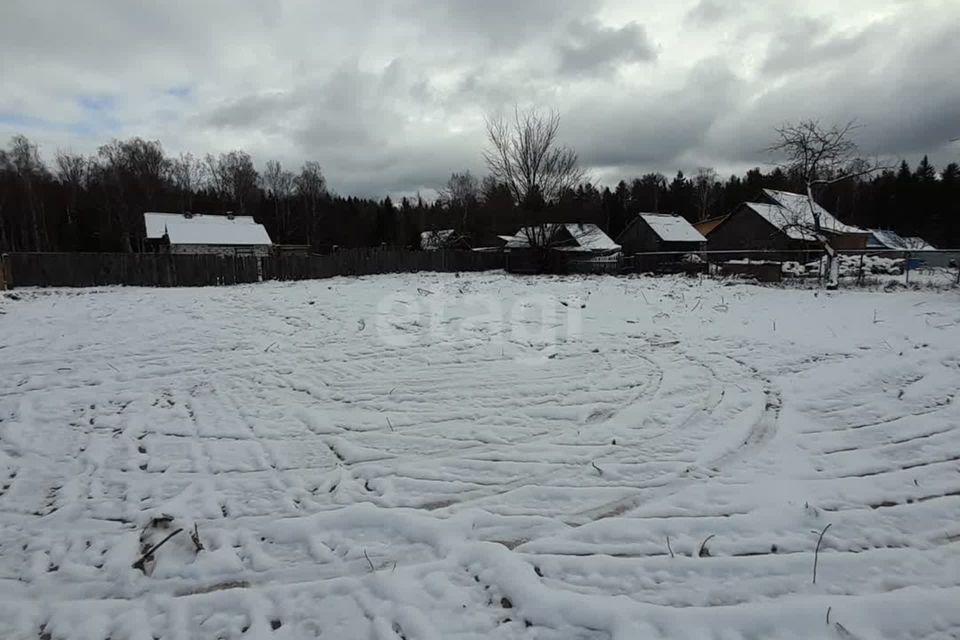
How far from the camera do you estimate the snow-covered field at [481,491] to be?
93.1 inches

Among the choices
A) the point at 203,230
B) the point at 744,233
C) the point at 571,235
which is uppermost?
the point at 203,230

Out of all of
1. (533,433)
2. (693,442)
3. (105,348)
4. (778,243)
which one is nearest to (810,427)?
(693,442)

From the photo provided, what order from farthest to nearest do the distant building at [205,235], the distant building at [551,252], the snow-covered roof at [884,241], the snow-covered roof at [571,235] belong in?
the snow-covered roof at [884,241], the distant building at [205,235], the snow-covered roof at [571,235], the distant building at [551,252]

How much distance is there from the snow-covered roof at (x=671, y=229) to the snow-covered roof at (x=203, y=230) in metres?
34.2

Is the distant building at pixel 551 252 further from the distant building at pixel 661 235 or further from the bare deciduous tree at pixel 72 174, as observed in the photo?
the bare deciduous tree at pixel 72 174

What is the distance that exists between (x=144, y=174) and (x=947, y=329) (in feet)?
220

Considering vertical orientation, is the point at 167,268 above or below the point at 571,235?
below

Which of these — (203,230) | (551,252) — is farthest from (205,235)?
(551,252)

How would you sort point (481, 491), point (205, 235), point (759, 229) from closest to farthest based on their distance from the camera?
point (481, 491)
point (759, 229)
point (205, 235)

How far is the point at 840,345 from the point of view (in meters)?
7.73

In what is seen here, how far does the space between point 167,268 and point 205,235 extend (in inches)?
749

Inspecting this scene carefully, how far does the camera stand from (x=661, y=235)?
1704 inches

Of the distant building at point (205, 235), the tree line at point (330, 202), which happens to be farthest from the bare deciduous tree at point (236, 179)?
the distant building at point (205, 235)

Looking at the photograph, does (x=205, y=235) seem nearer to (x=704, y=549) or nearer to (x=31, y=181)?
(x=31, y=181)
